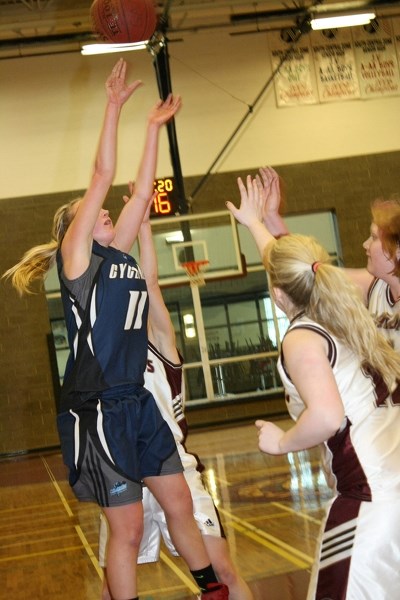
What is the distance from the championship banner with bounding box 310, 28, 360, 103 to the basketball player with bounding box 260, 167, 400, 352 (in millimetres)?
11471

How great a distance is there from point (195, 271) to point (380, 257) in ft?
34.3

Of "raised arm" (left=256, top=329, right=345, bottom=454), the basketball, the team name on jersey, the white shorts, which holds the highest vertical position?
the basketball

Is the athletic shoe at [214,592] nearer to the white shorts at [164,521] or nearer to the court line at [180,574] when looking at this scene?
the white shorts at [164,521]

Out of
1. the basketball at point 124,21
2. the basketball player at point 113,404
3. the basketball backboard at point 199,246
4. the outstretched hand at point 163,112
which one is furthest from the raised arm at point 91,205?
the basketball backboard at point 199,246

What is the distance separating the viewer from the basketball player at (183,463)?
3.54 meters

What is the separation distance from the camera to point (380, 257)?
330 cm

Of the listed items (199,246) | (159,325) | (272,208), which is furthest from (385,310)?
(199,246)

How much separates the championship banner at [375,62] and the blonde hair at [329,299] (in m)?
12.8

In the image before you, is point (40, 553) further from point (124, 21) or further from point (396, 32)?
point (396, 32)

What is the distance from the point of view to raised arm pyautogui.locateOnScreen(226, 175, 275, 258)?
3018 mm

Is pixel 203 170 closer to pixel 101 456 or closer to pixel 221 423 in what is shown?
pixel 221 423

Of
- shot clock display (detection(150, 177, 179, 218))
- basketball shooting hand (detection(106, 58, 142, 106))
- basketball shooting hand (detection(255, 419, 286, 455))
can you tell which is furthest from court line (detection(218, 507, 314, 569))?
shot clock display (detection(150, 177, 179, 218))

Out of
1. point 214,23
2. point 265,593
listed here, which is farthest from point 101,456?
point 214,23

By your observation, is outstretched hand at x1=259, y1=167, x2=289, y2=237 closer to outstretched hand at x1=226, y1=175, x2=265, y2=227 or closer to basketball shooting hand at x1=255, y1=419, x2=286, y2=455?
outstretched hand at x1=226, y1=175, x2=265, y2=227
